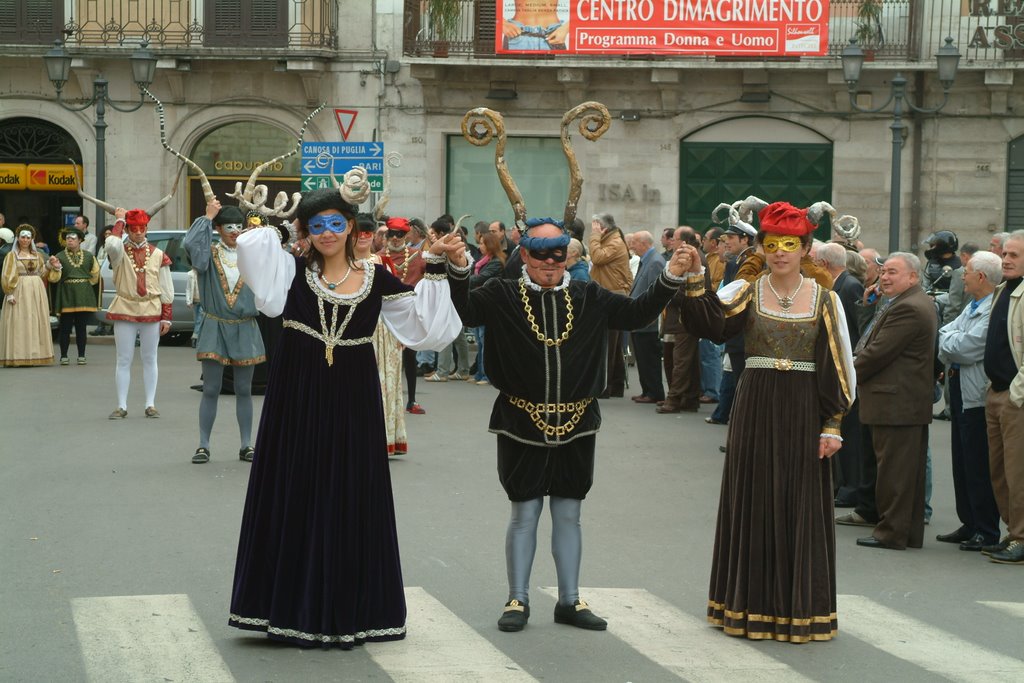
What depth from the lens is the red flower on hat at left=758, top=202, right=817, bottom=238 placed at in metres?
6.96

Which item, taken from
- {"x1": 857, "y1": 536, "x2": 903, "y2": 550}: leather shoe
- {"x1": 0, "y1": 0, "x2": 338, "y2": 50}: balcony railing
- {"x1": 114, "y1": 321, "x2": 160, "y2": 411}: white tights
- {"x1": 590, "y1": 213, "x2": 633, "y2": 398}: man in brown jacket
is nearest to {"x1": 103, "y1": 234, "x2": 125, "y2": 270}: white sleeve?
{"x1": 114, "y1": 321, "x2": 160, "y2": 411}: white tights

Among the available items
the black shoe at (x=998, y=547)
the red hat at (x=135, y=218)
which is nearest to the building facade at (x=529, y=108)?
the red hat at (x=135, y=218)

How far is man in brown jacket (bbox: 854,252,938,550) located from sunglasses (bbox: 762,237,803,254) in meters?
2.52

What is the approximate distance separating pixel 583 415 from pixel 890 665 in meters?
1.70

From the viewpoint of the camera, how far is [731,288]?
283 inches

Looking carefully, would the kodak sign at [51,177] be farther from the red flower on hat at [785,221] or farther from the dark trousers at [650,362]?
the red flower on hat at [785,221]

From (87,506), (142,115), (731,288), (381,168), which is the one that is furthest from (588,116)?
(142,115)

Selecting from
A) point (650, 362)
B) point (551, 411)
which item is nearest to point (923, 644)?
point (551, 411)

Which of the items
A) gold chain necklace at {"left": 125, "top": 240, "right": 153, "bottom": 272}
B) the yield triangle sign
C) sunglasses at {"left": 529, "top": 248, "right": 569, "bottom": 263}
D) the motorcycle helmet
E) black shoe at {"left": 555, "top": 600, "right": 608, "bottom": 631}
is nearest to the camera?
sunglasses at {"left": 529, "top": 248, "right": 569, "bottom": 263}

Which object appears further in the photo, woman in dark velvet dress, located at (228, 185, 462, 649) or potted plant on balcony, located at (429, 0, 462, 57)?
potted plant on balcony, located at (429, 0, 462, 57)

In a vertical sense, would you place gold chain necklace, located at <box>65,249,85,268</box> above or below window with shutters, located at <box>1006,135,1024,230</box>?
below

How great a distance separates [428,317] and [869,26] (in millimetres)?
21673

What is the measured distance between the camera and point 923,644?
6.90 metres

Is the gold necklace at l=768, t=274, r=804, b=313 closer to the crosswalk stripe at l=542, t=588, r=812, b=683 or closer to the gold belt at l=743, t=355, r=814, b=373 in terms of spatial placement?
the gold belt at l=743, t=355, r=814, b=373
